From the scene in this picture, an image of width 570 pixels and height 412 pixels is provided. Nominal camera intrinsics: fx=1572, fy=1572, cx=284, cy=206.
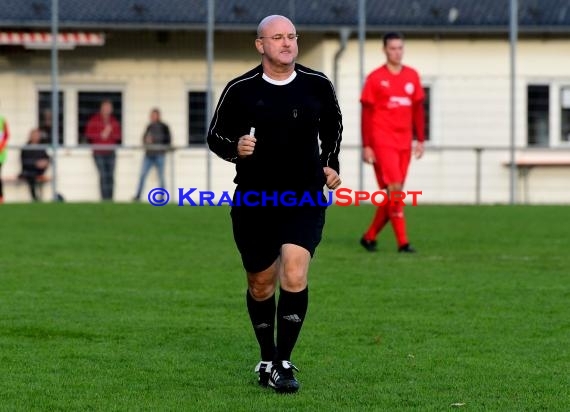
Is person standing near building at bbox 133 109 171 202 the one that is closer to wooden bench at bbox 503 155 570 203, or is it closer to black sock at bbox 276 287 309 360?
wooden bench at bbox 503 155 570 203

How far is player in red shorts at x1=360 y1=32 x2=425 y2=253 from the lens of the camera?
15.9 m

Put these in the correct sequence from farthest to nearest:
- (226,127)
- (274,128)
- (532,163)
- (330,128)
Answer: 1. (532,163)
2. (330,128)
3. (226,127)
4. (274,128)

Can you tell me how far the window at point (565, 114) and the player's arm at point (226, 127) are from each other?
69.9 ft

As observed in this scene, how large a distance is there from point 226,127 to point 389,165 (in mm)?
7945

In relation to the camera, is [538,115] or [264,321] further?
[538,115]

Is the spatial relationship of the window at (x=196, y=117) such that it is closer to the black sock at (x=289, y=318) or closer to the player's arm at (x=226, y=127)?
the player's arm at (x=226, y=127)

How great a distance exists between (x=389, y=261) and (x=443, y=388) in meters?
7.45

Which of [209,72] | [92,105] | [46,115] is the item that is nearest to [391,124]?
[209,72]

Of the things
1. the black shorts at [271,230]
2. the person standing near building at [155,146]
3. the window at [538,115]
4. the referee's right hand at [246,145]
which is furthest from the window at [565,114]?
the referee's right hand at [246,145]

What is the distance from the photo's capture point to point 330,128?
324 inches

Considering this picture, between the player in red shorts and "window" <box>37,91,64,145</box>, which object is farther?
"window" <box>37,91,64,145</box>

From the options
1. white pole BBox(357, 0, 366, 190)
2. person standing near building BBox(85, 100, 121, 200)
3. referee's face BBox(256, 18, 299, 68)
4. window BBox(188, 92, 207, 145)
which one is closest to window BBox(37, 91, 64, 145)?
person standing near building BBox(85, 100, 121, 200)

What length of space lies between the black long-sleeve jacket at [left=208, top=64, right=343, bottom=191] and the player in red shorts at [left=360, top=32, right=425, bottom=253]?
25.7 feet

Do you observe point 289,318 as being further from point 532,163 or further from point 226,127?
point 532,163
